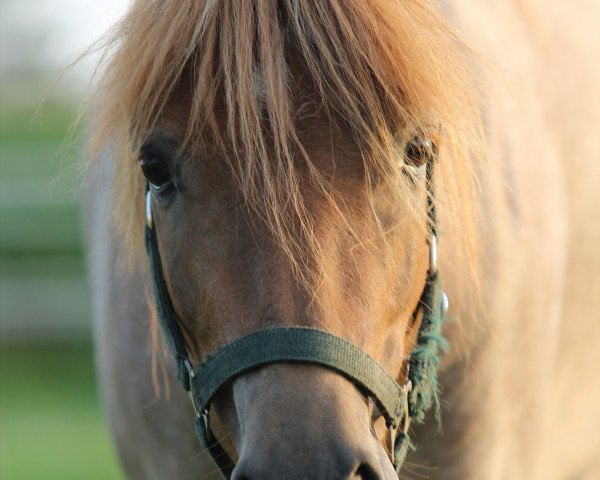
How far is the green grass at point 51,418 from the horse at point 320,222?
11.0ft

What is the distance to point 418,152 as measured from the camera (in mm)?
1924

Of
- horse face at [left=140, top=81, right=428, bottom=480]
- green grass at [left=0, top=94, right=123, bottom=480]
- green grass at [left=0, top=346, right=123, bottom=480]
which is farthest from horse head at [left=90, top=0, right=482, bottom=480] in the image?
green grass at [left=0, top=94, right=123, bottom=480]

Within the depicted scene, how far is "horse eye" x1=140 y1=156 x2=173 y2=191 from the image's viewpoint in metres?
1.89

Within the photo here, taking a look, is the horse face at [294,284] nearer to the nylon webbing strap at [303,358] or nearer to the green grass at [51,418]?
the nylon webbing strap at [303,358]

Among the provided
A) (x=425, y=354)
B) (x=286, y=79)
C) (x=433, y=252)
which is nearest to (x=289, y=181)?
(x=286, y=79)

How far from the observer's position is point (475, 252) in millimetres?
2311

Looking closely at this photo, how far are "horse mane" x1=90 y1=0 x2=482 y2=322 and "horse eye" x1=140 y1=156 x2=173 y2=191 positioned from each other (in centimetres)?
5

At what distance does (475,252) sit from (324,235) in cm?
70

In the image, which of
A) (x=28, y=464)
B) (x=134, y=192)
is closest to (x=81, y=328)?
(x=28, y=464)

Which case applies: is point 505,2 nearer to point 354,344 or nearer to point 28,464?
point 354,344

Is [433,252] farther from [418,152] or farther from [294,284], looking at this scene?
[294,284]

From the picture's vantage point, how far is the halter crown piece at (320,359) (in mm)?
1651

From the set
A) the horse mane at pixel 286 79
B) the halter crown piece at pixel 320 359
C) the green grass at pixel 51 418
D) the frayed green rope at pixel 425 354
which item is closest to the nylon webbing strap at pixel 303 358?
the halter crown piece at pixel 320 359

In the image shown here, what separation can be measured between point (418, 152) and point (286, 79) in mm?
315
